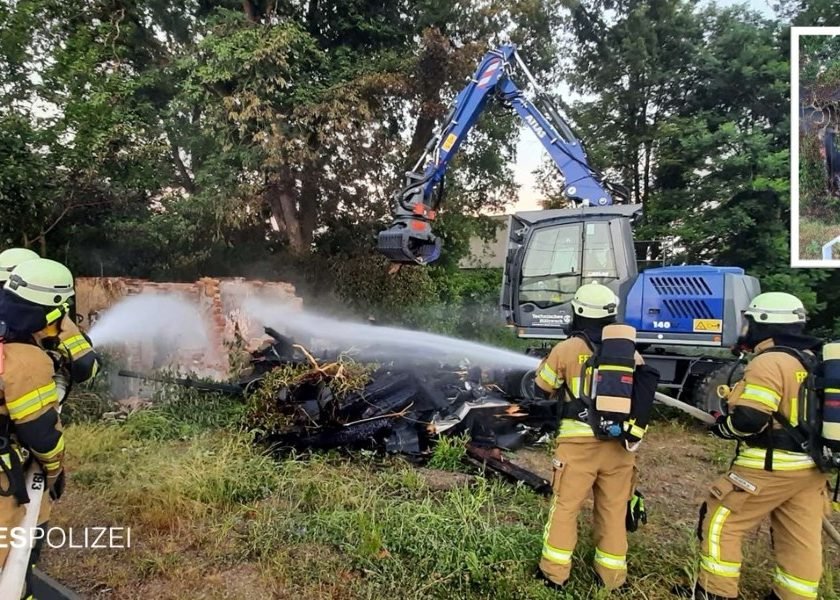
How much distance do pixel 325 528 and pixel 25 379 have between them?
214 cm

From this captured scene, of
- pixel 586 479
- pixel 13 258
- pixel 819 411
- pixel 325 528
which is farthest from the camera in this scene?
pixel 325 528

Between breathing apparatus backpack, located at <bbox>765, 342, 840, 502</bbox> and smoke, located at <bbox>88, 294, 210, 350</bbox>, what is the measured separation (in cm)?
674

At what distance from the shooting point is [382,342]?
7.80 meters

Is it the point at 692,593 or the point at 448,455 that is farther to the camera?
the point at 448,455

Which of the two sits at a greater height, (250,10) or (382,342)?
(250,10)

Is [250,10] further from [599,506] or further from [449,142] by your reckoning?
[599,506]

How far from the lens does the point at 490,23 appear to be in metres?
11.4

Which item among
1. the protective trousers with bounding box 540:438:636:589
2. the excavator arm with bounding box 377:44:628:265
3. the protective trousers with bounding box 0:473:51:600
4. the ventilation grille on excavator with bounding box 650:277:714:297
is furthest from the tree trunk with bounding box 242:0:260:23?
the protective trousers with bounding box 540:438:636:589

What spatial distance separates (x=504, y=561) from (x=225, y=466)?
244 cm

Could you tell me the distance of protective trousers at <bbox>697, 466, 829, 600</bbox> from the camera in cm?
299

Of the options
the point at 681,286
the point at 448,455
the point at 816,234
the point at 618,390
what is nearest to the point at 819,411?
the point at 618,390

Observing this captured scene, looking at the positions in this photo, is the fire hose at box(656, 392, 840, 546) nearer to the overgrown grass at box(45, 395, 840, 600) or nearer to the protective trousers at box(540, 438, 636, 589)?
the overgrown grass at box(45, 395, 840, 600)

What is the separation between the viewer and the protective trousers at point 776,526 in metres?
2.99

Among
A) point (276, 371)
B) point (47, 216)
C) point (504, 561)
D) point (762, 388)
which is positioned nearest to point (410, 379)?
point (276, 371)
